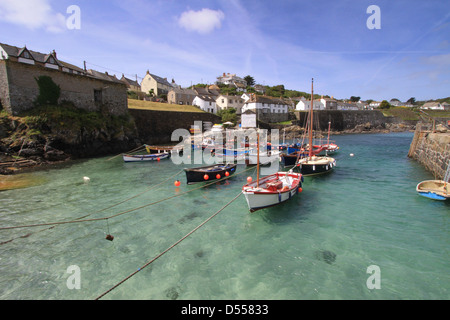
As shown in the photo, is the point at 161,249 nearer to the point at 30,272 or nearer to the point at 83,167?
the point at 30,272

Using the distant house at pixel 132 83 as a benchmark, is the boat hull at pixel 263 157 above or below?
below

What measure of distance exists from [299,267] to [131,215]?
381 inches

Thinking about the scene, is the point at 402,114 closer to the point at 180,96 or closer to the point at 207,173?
the point at 180,96

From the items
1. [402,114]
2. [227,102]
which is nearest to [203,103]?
[227,102]

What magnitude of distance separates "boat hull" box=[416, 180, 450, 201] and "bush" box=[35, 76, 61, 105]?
40.0 m

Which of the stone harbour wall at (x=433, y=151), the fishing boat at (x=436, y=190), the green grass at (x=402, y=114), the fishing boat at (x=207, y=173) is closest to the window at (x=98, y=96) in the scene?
the fishing boat at (x=207, y=173)

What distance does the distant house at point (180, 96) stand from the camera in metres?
59.9

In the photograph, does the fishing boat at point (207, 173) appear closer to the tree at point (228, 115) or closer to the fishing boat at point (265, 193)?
the fishing boat at point (265, 193)

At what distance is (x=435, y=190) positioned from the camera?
45.5 feet

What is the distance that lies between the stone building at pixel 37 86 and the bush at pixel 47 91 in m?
0.39

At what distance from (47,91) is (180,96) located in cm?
3634

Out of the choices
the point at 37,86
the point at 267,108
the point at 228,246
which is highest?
the point at 267,108
